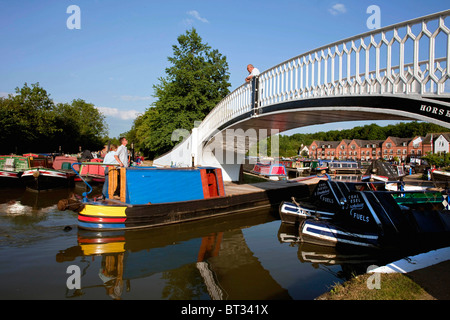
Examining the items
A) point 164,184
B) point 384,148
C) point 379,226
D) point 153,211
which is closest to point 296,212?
point 379,226

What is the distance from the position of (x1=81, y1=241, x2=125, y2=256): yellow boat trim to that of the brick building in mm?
72953

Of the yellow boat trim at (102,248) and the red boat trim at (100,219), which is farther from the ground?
the red boat trim at (100,219)

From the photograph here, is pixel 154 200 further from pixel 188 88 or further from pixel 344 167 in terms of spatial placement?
pixel 344 167

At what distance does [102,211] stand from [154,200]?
1870 millimetres

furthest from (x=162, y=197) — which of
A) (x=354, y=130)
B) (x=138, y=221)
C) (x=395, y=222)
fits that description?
(x=354, y=130)

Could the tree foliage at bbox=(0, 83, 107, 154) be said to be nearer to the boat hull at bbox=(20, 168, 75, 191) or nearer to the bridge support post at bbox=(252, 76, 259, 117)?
the boat hull at bbox=(20, 168, 75, 191)

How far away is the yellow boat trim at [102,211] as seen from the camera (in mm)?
9984

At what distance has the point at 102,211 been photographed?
1001 centimetres

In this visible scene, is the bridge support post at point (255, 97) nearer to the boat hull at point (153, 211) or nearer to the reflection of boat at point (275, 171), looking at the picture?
the boat hull at point (153, 211)

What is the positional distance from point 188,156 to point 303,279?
39.3ft

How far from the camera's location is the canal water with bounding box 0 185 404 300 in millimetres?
6301

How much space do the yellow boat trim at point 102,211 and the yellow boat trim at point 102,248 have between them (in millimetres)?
1095

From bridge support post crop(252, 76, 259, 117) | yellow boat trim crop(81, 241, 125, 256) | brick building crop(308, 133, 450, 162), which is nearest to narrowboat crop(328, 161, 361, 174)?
bridge support post crop(252, 76, 259, 117)

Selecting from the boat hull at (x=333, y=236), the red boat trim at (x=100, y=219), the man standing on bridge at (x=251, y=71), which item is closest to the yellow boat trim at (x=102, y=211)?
the red boat trim at (x=100, y=219)
